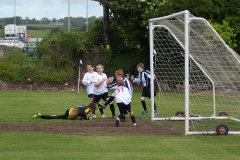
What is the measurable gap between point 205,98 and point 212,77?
23.7 ft

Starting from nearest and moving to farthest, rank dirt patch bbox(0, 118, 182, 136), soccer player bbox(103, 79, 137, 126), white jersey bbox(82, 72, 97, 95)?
dirt patch bbox(0, 118, 182, 136), soccer player bbox(103, 79, 137, 126), white jersey bbox(82, 72, 97, 95)

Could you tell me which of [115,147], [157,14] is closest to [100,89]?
[115,147]

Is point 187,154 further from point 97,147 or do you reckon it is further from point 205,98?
point 205,98

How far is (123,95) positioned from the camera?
1644cm

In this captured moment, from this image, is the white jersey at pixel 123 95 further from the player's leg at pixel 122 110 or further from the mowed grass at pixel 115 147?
the mowed grass at pixel 115 147

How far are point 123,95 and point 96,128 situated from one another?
1.37 metres

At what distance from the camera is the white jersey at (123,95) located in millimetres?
16359

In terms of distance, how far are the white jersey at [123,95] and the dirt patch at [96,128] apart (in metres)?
0.74

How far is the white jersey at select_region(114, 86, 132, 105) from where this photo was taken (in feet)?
53.7

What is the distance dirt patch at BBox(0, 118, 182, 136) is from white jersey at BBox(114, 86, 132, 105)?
740 mm

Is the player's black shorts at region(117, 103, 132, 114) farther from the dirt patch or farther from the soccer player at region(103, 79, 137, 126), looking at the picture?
the dirt patch

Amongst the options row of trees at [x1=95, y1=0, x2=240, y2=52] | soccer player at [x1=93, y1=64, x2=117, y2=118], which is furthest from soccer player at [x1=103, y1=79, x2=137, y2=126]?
row of trees at [x1=95, y1=0, x2=240, y2=52]

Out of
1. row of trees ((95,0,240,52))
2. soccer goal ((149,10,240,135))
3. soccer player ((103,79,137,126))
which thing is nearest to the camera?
soccer goal ((149,10,240,135))

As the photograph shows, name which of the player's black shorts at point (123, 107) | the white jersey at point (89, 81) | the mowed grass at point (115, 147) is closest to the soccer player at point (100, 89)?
the white jersey at point (89, 81)
